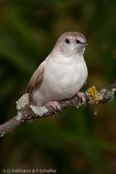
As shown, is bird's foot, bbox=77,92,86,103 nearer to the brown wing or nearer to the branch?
the branch

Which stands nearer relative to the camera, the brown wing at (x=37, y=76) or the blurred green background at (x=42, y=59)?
the brown wing at (x=37, y=76)

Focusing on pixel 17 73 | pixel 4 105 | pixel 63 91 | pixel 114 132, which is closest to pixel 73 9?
pixel 17 73

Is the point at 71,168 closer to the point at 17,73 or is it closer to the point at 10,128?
the point at 17,73

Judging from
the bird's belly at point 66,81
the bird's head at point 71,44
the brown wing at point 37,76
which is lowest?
the bird's belly at point 66,81

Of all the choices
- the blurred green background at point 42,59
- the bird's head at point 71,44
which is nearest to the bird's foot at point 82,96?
the bird's head at point 71,44

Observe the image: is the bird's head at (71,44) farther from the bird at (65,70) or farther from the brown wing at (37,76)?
the brown wing at (37,76)

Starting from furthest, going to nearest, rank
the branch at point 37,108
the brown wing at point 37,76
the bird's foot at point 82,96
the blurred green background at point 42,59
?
1. the blurred green background at point 42,59
2. the brown wing at point 37,76
3. the bird's foot at point 82,96
4. the branch at point 37,108
